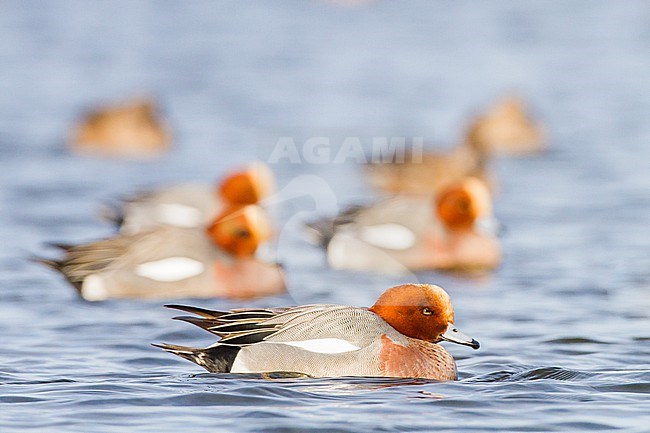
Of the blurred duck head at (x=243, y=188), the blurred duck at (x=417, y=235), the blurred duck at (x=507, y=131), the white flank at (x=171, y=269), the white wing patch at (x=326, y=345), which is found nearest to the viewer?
the white wing patch at (x=326, y=345)

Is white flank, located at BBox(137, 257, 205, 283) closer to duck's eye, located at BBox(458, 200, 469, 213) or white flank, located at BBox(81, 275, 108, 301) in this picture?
white flank, located at BBox(81, 275, 108, 301)

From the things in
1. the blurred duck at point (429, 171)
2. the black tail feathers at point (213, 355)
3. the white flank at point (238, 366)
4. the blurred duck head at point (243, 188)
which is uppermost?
the blurred duck at point (429, 171)

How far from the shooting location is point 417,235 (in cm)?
1085

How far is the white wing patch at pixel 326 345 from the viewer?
6.46 m

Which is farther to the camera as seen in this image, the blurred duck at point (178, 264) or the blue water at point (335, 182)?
the blurred duck at point (178, 264)

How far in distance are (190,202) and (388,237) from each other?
1643 mm

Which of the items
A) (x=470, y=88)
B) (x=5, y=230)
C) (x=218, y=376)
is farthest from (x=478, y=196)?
(x=470, y=88)

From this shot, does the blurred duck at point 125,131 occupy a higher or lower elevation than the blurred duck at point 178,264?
higher

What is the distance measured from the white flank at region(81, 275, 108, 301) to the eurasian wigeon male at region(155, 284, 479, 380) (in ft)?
8.16

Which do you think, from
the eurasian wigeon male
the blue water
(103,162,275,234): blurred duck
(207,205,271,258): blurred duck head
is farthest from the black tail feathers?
(103,162,275,234): blurred duck

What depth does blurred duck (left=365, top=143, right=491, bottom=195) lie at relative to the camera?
45.9 ft

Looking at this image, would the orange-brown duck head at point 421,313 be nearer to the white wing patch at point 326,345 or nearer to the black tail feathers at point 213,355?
the white wing patch at point 326,345

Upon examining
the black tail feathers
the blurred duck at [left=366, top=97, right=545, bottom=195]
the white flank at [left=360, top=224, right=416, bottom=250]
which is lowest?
the black tail feathers

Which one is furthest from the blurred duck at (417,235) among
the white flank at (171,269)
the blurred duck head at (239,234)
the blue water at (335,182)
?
the white flank at (171,269)
